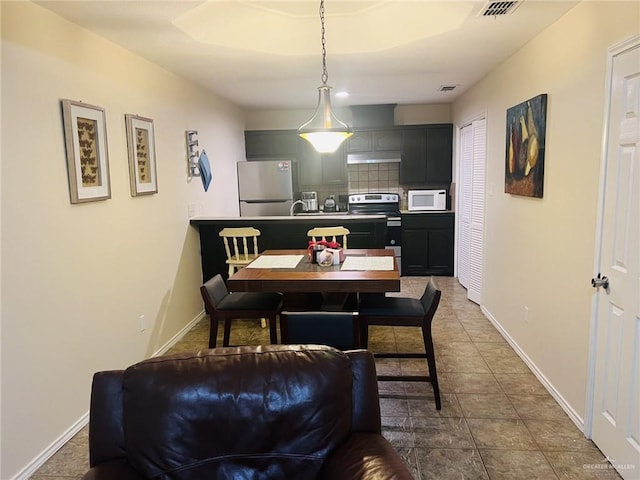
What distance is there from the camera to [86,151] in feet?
8.67

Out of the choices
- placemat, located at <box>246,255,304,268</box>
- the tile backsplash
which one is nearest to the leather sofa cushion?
placemat, located at <box>246,255,304,268</box>

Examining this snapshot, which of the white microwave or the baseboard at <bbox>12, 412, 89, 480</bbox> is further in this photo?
the white microwave

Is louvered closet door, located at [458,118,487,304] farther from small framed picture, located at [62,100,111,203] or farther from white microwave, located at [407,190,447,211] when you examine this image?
small framed picture, located at [62,100,111,203]

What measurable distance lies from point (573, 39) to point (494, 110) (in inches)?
62.4

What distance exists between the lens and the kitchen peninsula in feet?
14.1

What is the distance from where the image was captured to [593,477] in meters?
2.08

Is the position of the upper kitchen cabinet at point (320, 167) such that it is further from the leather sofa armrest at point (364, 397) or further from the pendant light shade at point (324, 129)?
the leather sofa armrest at point (364, 397)

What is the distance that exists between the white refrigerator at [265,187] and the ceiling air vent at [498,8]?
3.63 m

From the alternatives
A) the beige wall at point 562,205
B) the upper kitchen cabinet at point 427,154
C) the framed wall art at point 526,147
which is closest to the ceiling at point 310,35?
the beige wall at point 562,205

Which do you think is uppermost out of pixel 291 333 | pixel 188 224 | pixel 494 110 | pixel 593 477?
pixel 494 110

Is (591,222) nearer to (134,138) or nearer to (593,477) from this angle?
(593,477)

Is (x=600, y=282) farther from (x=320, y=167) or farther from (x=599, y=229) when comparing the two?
(x=320, y=167)

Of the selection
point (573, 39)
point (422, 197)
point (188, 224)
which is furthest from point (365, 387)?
point (422, 197)

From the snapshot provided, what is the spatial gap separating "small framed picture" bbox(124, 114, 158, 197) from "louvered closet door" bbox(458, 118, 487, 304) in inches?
124
